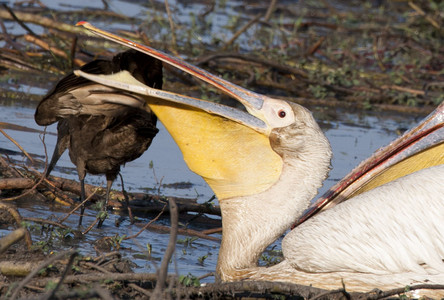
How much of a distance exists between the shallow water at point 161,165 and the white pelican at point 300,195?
20.6 inches

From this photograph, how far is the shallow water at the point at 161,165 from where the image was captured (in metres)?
5.19

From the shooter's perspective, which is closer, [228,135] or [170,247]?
[170,247]

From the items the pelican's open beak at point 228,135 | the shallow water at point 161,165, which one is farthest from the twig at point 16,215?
the pelican's open beak at point 228,135

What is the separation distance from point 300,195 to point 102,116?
4.77 feet

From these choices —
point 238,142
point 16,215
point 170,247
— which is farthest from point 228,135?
point 170,247

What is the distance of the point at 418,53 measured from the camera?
40.0ft

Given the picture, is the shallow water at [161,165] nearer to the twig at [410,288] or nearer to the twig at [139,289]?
the twig at [139,289]

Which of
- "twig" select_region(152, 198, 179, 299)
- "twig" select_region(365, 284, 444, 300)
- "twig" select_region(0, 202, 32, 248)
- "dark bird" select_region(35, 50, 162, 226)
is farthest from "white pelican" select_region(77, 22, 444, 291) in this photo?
"twig" select_region(152, 198, 179, 299)

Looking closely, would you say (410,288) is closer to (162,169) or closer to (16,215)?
(16,215)

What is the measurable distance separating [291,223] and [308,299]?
0.74 metres

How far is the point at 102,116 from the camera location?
534 cm

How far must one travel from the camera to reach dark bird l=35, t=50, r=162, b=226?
485 centimetres

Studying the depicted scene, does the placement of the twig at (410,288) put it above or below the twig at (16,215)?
above

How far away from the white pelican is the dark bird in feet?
1.60
